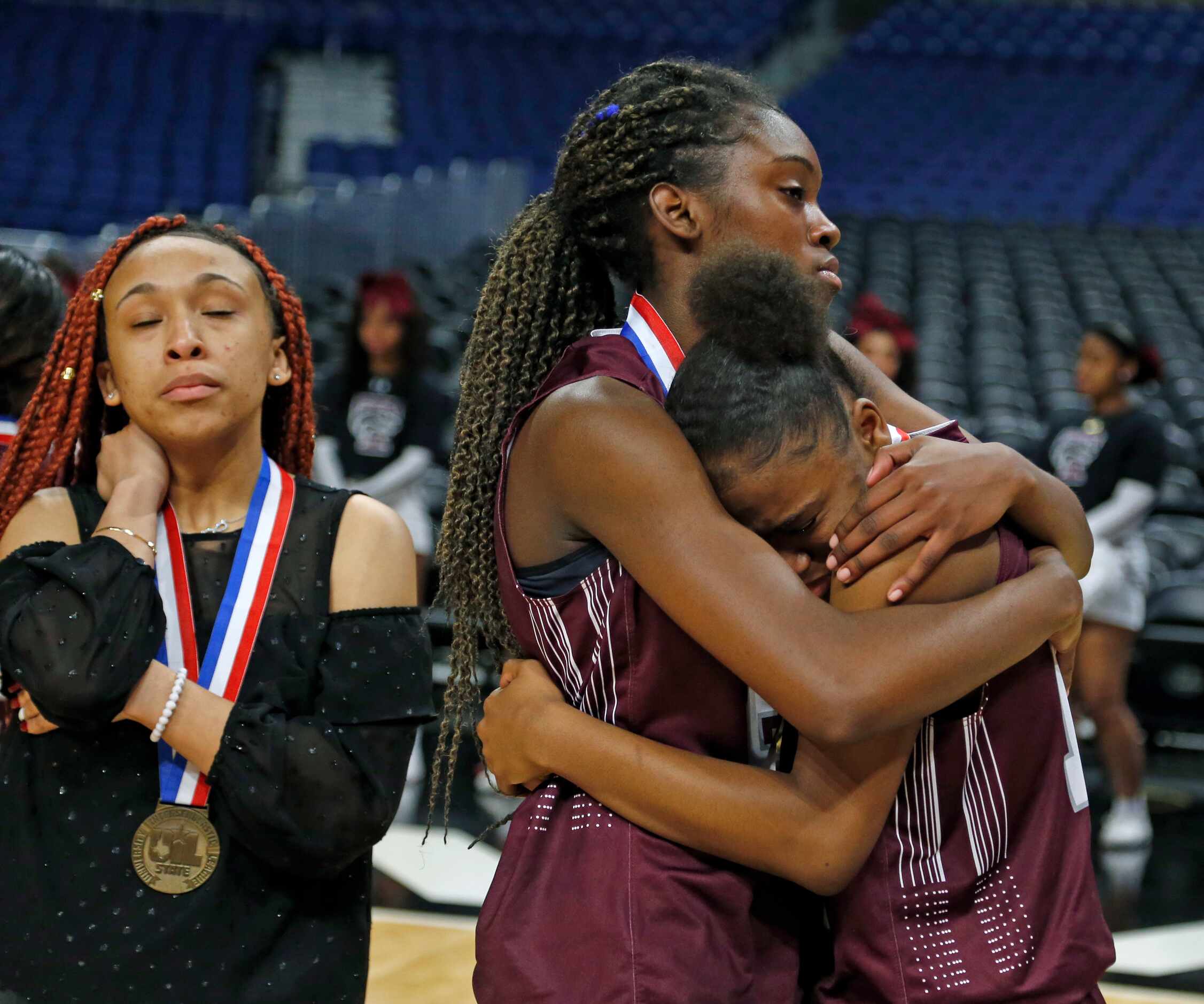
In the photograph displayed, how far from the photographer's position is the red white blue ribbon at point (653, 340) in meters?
1.39

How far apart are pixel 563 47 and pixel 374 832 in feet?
50.7

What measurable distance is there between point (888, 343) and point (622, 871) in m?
3.81

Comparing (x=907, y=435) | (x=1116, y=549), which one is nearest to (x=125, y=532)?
(x=907, y=435)

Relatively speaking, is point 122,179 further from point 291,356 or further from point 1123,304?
point 291,356

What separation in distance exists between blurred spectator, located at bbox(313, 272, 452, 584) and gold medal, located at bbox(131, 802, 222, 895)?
3217 mm

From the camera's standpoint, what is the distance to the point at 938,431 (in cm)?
140

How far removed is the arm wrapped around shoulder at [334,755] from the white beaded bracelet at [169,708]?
6 cm

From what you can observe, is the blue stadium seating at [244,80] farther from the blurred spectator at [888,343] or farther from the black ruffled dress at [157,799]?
the black ruffled dress at [157,799]

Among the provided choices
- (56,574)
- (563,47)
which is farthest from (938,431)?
(563,47)

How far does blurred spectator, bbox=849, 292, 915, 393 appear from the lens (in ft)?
15.7

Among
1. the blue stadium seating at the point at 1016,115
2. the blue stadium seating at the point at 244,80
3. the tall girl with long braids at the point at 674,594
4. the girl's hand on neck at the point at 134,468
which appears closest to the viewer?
the tall girl with long braids at the point at 674,594

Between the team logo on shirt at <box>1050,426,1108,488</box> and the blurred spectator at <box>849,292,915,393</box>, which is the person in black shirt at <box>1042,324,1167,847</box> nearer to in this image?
the team logo on shirt at <box>1050,426,1108,488</box>

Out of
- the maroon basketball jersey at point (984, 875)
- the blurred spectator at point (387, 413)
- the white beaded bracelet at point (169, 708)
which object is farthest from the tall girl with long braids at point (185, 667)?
the blurred spectator at point (387, 413)

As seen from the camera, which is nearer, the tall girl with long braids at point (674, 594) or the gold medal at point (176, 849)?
the tall girl with long braids at point (674, 594)
